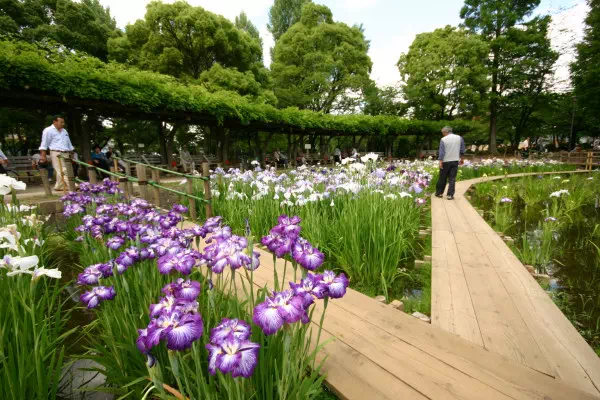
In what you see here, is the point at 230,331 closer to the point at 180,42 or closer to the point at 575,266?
the point at 575,266

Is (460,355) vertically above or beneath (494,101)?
beneath

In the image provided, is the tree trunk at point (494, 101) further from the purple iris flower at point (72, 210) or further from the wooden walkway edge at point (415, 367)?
the purple iris flower at point (72, 210)

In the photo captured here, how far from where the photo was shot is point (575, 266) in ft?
10.2

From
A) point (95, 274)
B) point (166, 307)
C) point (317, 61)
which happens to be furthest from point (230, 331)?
point (317, 61)

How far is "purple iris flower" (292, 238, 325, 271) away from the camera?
3.48 ft

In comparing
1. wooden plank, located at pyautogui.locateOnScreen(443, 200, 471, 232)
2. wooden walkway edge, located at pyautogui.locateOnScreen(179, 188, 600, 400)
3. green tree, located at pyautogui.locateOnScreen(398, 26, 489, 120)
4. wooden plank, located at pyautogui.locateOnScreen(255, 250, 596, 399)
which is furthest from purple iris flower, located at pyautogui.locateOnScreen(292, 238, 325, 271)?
green tree, located at pyautogui.locateOnScreen(398, 26, 489, 120)

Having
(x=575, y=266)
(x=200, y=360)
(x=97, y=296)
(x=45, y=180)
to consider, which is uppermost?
(x=45, y=180)

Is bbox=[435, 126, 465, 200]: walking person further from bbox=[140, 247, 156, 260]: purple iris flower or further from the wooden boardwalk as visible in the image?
bbox=[140, 247, 156, 260]: purple iris flower

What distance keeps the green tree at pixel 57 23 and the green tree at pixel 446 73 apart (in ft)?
74.3

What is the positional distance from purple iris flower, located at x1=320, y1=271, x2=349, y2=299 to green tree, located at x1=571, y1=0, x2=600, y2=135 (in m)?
24.5

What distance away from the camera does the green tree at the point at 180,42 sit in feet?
51.4

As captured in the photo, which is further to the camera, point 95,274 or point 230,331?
point 95,274

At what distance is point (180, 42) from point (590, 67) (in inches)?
979

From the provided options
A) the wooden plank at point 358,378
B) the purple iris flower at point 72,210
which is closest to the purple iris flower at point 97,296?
the wooden plank at point 358,378
